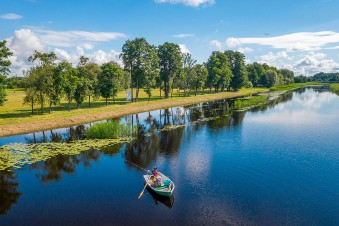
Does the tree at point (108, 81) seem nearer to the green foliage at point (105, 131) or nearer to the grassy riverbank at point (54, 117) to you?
the grassy riverbank at point (54, 117)

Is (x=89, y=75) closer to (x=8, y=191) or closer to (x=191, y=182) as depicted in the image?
(x=8, y=191)

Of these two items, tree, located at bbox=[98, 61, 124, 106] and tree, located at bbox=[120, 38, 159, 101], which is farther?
tree, located at bbox=[120, 38, 159, 101]

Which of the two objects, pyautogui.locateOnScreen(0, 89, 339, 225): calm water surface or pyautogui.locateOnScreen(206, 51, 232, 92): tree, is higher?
pyautogui.locateOnScreen(206, 51, 232, 92): tree

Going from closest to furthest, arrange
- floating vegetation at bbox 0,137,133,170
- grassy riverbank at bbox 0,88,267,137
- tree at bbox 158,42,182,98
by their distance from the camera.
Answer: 1. floating vegetation at bbox 0,137,133,170
2. grassy riverbank at bbox 0,88,267,137
3. tree at bbox 158,42,182,98

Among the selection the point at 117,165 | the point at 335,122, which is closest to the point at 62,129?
the point at 117,165

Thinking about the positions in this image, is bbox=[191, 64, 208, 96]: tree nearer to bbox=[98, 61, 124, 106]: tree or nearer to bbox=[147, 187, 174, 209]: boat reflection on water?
bbox=[98, 61, 124, 106]: tree

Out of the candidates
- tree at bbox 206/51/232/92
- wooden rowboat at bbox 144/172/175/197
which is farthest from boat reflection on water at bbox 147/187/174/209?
tree at bbox 206/51/232/92
